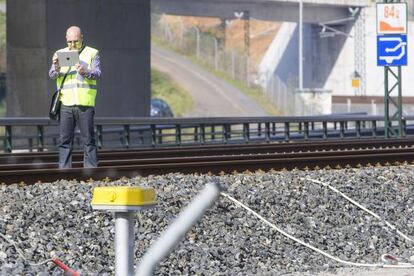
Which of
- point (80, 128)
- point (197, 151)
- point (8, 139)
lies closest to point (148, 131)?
point (8, 139)

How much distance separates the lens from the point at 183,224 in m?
4.73

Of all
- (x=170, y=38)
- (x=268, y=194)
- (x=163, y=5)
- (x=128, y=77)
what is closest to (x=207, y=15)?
(x=163, y=5)

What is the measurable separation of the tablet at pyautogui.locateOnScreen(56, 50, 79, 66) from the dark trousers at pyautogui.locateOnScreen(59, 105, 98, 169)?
26.0 inches

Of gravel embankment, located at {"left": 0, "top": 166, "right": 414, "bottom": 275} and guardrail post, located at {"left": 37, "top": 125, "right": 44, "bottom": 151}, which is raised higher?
guardrail post, located at {"left": 37, "top": 125, "right": 44, "bottom": 151}

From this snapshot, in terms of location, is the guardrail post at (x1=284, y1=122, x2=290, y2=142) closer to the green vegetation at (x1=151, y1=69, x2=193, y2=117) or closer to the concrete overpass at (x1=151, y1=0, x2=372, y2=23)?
the green vegetation at (x1=151, y1=69, x2=193, y2=117)

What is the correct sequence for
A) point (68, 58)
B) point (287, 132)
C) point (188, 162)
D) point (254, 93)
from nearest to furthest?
1. point (68, 58)
2. point (188, 162)
3. point (287, 132)
4. point (254, 93)

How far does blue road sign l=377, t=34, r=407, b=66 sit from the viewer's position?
91.9 feet

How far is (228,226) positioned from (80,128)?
3.77m

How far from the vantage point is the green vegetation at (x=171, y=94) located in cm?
7575

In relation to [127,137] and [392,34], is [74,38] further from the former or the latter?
[392,34]

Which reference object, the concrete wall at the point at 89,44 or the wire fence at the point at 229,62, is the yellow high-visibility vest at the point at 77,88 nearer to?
the concrete wall at the point at 89,44

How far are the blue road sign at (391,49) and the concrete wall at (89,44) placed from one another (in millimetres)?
6669

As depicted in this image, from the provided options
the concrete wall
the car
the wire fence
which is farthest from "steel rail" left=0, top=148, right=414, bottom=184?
the wire fence

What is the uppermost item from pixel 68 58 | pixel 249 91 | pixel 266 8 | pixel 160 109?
pixel 266 8
